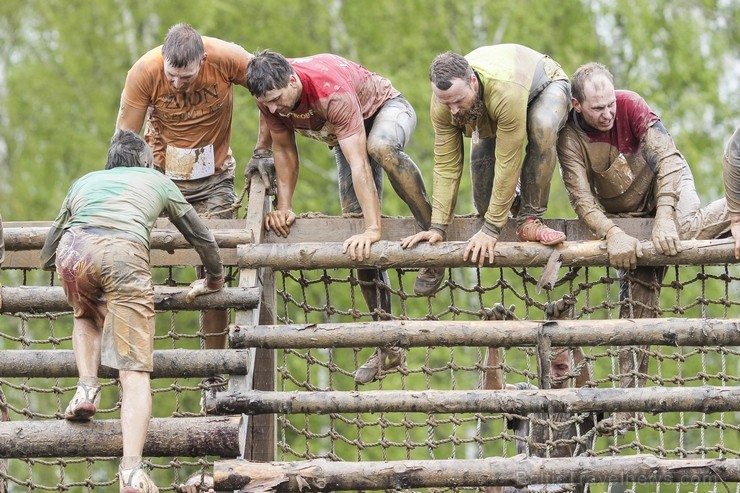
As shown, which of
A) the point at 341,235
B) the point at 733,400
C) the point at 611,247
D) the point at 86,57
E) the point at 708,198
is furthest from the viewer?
the point at 86,57

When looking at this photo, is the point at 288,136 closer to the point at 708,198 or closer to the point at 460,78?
the point at 460,78

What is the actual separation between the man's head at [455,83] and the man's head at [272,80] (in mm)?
703

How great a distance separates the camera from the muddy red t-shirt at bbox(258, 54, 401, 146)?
320 inches

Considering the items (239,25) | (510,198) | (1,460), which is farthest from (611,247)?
(239,25)

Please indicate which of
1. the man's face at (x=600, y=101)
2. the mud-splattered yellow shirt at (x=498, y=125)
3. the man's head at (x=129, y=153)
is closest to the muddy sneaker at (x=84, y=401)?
the man's head at (x=129, y=153)

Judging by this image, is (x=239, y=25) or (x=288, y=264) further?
(x=239, y=25)

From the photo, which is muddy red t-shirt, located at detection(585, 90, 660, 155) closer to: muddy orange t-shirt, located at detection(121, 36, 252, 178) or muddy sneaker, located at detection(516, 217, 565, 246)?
muddy sneaker, located at detection(516, 217, 565, 246)

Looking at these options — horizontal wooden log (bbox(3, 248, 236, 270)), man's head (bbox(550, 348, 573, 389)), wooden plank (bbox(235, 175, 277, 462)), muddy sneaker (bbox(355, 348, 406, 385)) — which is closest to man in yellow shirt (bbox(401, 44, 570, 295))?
man's head (bbox(550, 348, 573, 389))

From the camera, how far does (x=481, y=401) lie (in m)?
7.57

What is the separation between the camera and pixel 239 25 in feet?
56.0

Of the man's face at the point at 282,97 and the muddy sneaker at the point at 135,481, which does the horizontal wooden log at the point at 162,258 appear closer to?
the man's face at the point at 282,97

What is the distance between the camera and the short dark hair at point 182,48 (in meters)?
8.12

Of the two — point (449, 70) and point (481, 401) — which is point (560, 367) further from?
point (449, 70)

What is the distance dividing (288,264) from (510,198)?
45.6 inches
